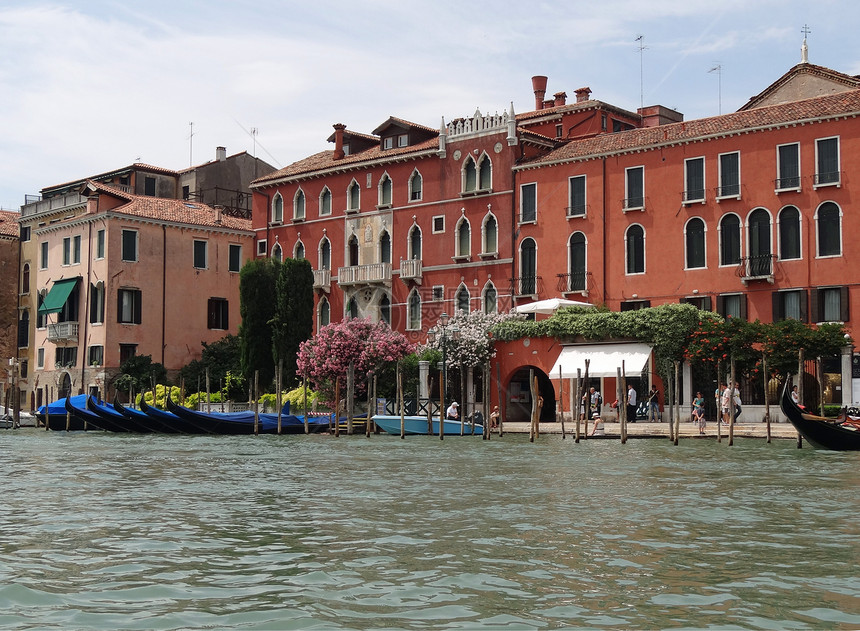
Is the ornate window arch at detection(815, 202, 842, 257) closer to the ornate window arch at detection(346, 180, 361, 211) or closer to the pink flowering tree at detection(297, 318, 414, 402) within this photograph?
the pink flowering tree at detection(297, 318, 414, 402)

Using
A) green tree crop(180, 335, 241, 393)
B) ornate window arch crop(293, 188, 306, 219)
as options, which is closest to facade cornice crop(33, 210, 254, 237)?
ornate window arch crop(293, 188, 306, 219)

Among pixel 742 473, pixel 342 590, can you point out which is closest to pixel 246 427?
pixel 742 473

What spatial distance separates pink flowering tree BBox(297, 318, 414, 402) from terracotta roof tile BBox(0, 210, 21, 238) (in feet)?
57.4

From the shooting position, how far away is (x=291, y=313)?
32.9 m

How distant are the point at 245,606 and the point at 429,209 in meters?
26.2

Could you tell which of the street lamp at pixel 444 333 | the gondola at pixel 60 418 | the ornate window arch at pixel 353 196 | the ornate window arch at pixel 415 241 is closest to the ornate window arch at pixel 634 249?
the street lamp at pixel 444 333

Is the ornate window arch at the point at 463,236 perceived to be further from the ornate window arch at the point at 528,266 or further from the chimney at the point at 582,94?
the chimney at the point at 582,94

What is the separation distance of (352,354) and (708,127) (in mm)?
10875

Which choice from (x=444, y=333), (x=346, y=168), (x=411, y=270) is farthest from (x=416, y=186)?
(x=444, y=333)

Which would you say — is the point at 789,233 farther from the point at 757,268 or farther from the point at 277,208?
the point at 277,208

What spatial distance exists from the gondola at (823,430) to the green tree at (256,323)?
57.5 ft

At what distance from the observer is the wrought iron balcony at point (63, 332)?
3766 centimetres

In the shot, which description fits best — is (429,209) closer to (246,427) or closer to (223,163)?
(246,427)

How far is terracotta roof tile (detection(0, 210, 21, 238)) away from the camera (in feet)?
140
